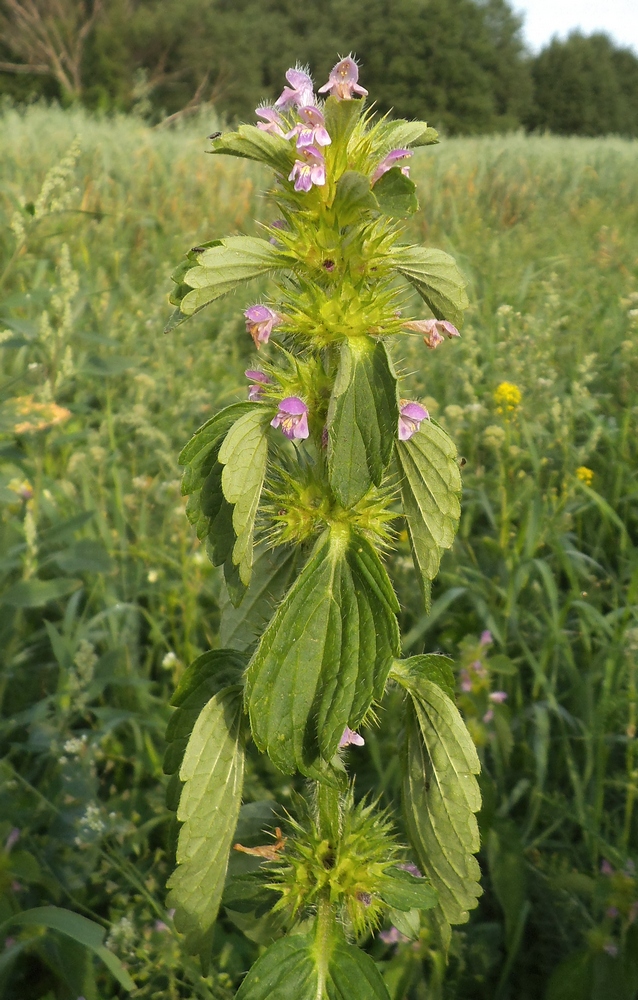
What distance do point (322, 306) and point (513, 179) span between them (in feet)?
30.1

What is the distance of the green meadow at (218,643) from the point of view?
1480mm

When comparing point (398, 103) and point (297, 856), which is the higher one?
point (398, 103)

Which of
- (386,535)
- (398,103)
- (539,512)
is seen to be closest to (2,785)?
(386,535)

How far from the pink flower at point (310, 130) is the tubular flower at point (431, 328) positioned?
0.22m

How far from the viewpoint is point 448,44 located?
133 feet

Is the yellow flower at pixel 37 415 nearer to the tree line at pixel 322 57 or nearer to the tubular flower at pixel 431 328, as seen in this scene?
the tubular flower at pixel 431 328

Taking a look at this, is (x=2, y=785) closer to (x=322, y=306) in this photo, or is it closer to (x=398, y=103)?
(x=322, y=306)

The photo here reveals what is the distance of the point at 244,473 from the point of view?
2.65ft

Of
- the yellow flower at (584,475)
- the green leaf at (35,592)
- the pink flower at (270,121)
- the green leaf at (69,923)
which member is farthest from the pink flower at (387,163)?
the yellow flower at (584,475)

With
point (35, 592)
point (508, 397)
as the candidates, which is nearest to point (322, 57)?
point (508, 397)

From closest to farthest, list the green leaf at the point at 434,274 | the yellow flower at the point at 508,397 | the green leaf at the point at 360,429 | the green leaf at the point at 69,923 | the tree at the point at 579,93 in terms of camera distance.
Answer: the green leaf at the point at 360,429 → the green leaf at the point at 434,274 → the green leaf at the point at 69,923 → the yellow flower at the point at 508,397 → the tree at the point at 579,93

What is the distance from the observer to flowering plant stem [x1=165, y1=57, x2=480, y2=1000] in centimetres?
79

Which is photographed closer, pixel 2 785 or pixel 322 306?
pixel 322 306

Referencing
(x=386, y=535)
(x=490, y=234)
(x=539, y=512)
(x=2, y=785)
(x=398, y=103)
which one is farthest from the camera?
(x=398, y=103)
